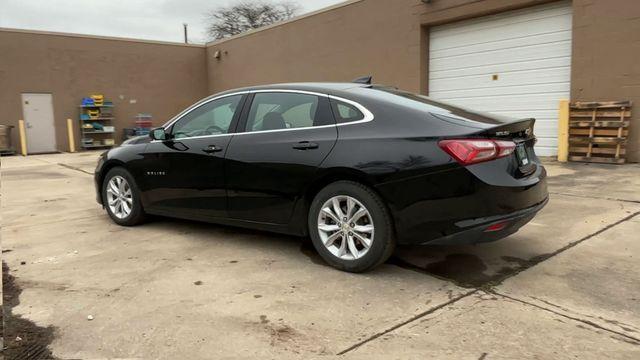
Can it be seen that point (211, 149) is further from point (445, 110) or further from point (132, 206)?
point (445, 110)

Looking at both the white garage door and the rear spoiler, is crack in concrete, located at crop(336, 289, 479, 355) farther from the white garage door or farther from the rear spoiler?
the white garage door

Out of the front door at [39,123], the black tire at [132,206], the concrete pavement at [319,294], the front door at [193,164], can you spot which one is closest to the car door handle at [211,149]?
the front door at [193,164]

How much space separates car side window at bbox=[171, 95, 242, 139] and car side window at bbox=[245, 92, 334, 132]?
27 centimetres

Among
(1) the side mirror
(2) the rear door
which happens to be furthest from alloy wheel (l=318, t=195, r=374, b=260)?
(1) the side mirror

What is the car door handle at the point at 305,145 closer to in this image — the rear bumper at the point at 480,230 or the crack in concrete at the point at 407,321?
the rear bumper at the point at 480,230

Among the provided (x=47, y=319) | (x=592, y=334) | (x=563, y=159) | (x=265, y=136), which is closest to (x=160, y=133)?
(x=265, y=136)

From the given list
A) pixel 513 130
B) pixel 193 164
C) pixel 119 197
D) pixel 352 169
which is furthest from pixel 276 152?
pixel 119 197

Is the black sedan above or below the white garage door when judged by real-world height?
below

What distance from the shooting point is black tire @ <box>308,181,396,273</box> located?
155 inches

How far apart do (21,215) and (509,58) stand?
986 centimetres

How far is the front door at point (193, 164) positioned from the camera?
5020mm

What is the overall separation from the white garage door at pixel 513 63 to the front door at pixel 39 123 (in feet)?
46.6

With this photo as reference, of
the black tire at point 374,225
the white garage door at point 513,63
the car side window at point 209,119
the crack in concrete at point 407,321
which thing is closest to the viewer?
the crack in concrete at point 407,321

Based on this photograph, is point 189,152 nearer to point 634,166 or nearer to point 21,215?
point 21,215
